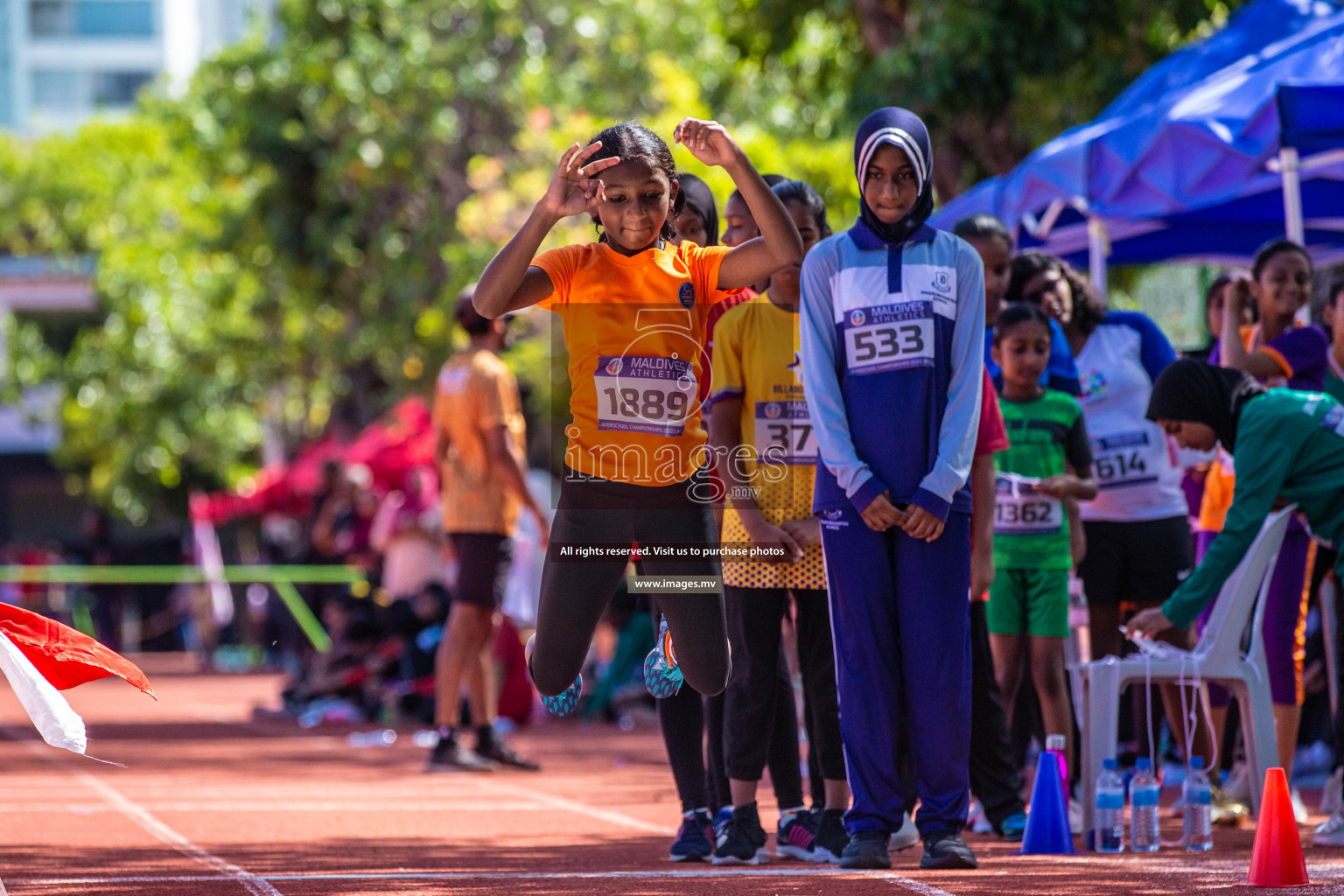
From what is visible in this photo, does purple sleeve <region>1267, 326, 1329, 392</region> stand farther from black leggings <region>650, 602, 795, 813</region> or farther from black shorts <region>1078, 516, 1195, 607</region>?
black leggings <region>650, 602, 795, 813</region>

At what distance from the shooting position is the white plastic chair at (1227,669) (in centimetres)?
608

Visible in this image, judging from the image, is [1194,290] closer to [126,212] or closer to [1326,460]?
[1326,460]

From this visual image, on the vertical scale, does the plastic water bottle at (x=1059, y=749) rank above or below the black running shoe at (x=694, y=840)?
above

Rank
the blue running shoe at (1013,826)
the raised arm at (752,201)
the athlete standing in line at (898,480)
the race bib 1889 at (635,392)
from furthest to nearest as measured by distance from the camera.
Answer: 1. the blue running shoe at (1013,826)
2. the athlete standing in line at (898,480)
3. the race bib 1889 at (635,392)
4. the raised arm at (752,201)

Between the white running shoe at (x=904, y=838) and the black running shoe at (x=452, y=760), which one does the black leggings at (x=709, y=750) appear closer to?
the white running shoe at (x=904, y=838)

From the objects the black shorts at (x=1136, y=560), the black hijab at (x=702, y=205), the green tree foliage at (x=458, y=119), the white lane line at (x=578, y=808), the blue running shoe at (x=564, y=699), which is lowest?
the white lane line at (x=578, y=808)

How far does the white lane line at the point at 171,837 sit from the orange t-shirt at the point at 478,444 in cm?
212

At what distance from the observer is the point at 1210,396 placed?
607cm

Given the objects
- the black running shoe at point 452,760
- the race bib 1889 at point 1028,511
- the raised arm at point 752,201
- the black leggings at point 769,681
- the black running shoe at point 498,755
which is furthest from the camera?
the black running shoe at point 498,755

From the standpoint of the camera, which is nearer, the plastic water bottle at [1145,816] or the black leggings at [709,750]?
the black leggings at [709,750]

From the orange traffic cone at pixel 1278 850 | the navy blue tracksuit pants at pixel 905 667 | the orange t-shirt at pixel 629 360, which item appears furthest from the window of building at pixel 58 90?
the orange traffic cone at pixel 1278 850

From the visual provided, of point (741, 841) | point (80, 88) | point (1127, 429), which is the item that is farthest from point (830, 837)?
point (80, 88)

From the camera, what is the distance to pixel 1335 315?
255 inches

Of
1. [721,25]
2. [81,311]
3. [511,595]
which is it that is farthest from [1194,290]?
[81,311]
